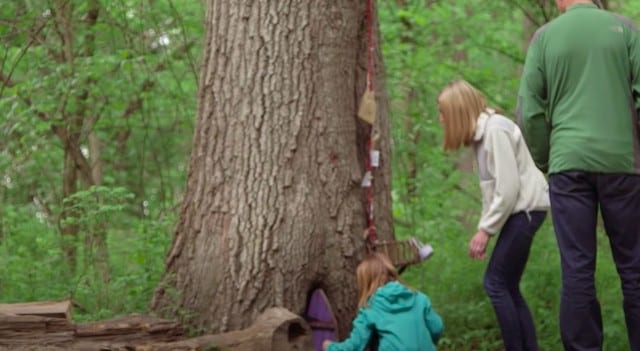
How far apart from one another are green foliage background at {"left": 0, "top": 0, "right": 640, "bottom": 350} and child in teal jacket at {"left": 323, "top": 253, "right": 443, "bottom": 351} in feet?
5.77

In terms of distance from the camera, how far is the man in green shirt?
5316mm

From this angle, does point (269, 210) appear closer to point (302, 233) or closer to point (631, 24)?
point (302, 233)

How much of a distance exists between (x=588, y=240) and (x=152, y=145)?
650 cm

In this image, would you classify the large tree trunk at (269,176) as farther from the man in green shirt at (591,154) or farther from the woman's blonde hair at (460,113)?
the man in green shirt at (591,154)

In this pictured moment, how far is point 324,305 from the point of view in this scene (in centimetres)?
632

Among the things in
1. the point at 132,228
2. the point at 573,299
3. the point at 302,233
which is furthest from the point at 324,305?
the point at 132,228

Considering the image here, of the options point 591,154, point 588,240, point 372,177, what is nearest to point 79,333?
point 372,177

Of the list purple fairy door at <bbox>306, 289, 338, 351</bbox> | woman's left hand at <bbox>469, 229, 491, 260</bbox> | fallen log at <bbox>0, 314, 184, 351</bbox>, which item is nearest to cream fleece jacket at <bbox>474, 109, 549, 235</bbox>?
woman's left hand at <bbox>469, 229, 491, 260</bbox>

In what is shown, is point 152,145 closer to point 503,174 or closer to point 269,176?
point 269,176

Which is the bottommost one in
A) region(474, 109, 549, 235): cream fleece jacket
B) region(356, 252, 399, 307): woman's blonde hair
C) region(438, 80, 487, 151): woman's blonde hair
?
region(356, 252, 399, 307): woman's blonde hair

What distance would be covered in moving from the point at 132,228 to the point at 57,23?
2.11 m

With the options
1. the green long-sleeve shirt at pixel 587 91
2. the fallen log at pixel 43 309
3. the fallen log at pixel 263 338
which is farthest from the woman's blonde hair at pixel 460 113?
the fallen log at pixel 43 309

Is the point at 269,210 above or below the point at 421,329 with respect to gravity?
above

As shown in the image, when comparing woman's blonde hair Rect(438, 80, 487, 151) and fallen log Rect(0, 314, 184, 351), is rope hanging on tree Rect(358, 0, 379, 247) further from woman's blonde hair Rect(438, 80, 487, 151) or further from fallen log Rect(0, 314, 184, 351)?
fallen log Rect(0, 314, 184, 351)
